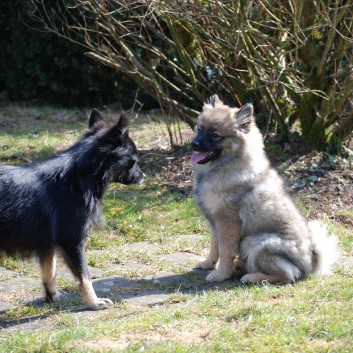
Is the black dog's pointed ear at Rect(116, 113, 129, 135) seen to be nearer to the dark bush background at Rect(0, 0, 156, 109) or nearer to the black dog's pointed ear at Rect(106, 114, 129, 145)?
the black dog's pointed ear at Rect(106, 114, 129, 145)

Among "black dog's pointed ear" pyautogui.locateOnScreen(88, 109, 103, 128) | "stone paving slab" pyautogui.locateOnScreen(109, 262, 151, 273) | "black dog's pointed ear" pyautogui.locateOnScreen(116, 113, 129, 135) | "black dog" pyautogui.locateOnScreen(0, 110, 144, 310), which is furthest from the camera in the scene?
"stone paving slab" pyautogui.locateOnScreen(109, 262, 151, 273)

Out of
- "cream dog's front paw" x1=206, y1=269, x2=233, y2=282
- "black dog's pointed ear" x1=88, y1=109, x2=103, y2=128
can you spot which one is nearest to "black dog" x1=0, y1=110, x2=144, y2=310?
"black dog's pointed ear" x1=88, y1=109, x2=103, y2=128

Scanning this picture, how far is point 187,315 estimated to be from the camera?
5.21 metres

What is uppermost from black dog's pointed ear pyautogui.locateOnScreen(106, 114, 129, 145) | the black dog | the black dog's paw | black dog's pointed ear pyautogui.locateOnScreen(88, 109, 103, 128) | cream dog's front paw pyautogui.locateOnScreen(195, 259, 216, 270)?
black dog's pointed ear pyautogui.locateOnScreen(88, 109, 103, 128)

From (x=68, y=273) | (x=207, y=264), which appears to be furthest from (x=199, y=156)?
(x=68, y=273)

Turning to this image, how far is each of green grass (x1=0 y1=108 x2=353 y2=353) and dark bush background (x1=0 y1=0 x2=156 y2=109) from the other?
660 centimetres

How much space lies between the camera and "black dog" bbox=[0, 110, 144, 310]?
5445 millimetres

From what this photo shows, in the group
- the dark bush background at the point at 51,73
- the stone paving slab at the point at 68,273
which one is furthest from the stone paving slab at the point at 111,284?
the dark bush background at the point at 51,73

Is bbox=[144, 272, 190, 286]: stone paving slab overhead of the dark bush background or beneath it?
beneath

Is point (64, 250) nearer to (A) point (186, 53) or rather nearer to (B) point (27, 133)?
(A) point (186, 53)

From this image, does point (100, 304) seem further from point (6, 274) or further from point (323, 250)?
point (323, 250)

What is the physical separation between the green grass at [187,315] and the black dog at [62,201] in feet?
1.11

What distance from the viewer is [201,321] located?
5.07 m

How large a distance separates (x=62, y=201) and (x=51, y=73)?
9.11 m
